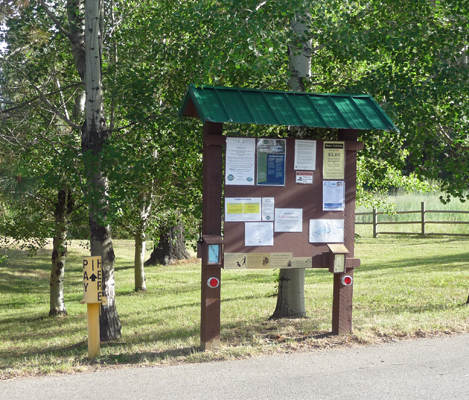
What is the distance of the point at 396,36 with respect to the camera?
815cm

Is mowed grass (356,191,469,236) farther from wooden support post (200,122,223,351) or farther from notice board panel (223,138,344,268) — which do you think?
wooden support post (200,122,223,351)

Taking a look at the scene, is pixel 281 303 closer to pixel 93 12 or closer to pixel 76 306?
pixel 93 12

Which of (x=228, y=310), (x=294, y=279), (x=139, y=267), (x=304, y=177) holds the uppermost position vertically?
(x=304, y=177)

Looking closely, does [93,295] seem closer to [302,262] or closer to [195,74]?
[302,262]

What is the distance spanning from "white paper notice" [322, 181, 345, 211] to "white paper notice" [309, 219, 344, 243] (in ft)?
0.52

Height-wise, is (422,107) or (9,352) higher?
(422,107)

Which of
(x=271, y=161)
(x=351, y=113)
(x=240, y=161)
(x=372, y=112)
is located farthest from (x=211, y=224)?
(x=372, y=112)

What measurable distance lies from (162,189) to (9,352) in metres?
4.60

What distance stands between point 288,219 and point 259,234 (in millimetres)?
399

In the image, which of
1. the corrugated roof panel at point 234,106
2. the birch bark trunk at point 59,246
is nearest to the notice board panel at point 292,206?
the corrugated roof panel at point 234,106

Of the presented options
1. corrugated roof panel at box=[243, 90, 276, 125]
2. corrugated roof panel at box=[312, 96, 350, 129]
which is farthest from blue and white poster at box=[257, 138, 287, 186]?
corrugated roof panel at box=[312, 96, 350, 129]

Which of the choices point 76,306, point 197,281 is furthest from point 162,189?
point 197,281

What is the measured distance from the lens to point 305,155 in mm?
Result: 6621

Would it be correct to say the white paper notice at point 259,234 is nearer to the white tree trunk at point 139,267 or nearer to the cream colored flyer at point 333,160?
the cream colored flyer at point 333,160
